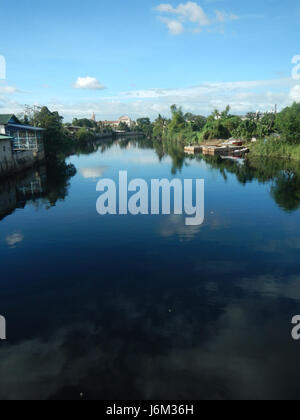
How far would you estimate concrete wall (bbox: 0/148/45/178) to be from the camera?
4372 cm

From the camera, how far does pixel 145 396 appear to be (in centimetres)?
905

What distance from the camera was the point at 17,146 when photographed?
58.4 meters

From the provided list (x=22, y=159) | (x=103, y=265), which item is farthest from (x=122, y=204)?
(x=22, y=159)

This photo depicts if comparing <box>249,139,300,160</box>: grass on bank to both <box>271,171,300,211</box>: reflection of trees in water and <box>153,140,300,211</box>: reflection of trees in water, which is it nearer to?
<box>153,140,300,211</box>: reflection of trees in water

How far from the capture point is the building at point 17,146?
43.7m

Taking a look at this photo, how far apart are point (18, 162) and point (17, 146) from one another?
35.2 ft

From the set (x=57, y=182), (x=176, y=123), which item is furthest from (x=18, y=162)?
(x=176, y=123)

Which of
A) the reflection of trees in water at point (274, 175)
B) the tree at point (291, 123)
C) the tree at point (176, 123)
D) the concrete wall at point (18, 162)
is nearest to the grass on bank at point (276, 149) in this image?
the tree at point (291, 123)

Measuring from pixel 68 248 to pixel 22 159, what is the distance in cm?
3798

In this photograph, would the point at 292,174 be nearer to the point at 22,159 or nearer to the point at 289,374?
the point at 289,374
